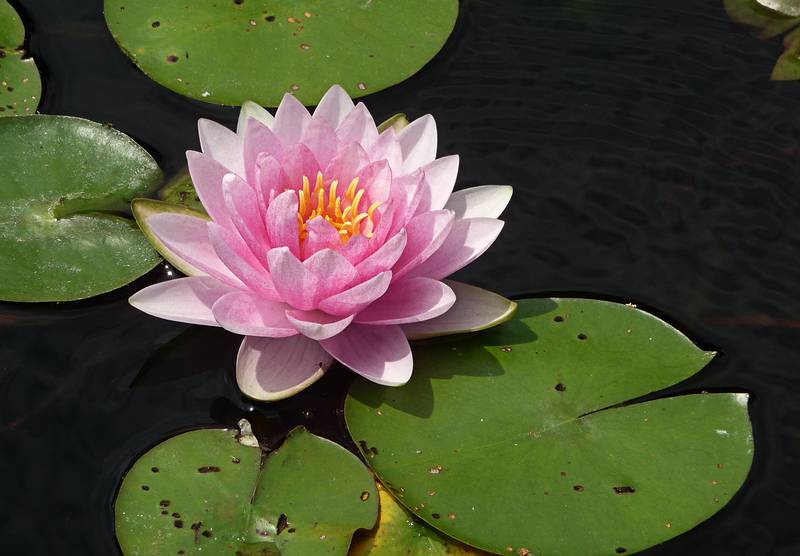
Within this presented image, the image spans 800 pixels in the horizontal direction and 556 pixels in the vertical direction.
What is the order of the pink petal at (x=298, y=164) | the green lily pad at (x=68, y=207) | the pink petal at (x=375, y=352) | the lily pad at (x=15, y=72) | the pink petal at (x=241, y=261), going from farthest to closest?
the lily pad at (x=15, y=72) < the green lily pad at (x=68, y=207) < the pink petal at (x=298, y=164) < the pink petal at (x=375, y=352) < the pink petal at (x=241, y=261)

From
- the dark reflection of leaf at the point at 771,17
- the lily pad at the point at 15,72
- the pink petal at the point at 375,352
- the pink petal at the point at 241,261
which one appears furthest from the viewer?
the dark reflection of leaf at the point at 771,17

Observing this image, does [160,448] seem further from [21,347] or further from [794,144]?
[794,144]

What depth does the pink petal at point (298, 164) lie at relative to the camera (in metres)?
Answer: 2.82

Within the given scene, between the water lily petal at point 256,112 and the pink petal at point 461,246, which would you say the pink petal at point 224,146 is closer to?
the water lily petal at point 256,112

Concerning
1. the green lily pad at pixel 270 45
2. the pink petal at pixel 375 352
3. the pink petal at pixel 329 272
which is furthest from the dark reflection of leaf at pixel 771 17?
the pink petal at pixel 329 272

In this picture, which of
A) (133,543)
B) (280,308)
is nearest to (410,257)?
(280,308)

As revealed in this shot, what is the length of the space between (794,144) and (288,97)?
247cm

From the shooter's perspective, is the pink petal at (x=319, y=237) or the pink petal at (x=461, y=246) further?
the pink petal at (x=461, y=246)

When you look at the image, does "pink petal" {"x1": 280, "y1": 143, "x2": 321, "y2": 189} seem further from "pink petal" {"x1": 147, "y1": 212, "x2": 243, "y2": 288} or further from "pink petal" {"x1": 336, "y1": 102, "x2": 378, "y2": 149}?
"pink petal" {"x1": 147, "y1": 212, "x2": 243, "y2": 288}

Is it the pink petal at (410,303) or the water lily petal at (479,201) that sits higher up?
the water lily petal at (479,201)

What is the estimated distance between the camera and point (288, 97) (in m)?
2.88

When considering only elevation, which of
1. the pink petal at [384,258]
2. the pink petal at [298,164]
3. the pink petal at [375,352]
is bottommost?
the pink petal at [375,352]

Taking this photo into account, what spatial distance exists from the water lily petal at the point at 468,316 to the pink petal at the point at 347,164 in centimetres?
55

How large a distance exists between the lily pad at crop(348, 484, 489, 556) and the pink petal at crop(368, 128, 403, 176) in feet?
3.80
